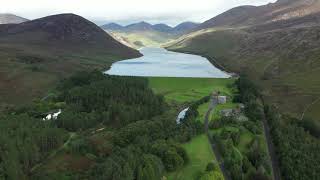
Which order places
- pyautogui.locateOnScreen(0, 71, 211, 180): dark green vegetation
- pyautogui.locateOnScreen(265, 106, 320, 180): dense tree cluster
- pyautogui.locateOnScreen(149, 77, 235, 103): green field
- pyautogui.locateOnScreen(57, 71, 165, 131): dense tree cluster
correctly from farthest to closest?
1. pyautogui.locateOnScreen(149, 77, 235, 103): green field
2. pyautogui.locateOnScreen(57, 71, 165, 131): dense tree cluster
3. pyautogui.locateOnScreen(265, 106, 320, 180): dense tree cluster
4. pyautogui.locateOnScreen(0, 71, 211, 180): dark green vegetation

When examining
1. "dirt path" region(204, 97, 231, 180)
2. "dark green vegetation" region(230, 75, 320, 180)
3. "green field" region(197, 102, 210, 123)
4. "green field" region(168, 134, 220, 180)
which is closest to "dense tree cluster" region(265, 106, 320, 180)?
"dark green vegetation" region(230, 75, 320, 180)

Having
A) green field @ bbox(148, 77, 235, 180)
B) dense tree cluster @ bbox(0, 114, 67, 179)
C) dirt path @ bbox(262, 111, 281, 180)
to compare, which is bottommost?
dirt path @ bbox(262, 111, 281, 180)

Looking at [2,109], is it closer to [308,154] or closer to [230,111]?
[230,111]

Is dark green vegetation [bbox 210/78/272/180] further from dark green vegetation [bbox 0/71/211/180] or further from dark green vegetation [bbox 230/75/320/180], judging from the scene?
dark green vegetation [bbox 0/71/211/180]

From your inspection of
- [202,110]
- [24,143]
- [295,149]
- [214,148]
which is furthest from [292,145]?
[24,143]

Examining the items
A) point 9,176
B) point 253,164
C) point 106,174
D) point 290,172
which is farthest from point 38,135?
point 290,172

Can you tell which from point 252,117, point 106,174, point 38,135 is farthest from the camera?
point 252,117
